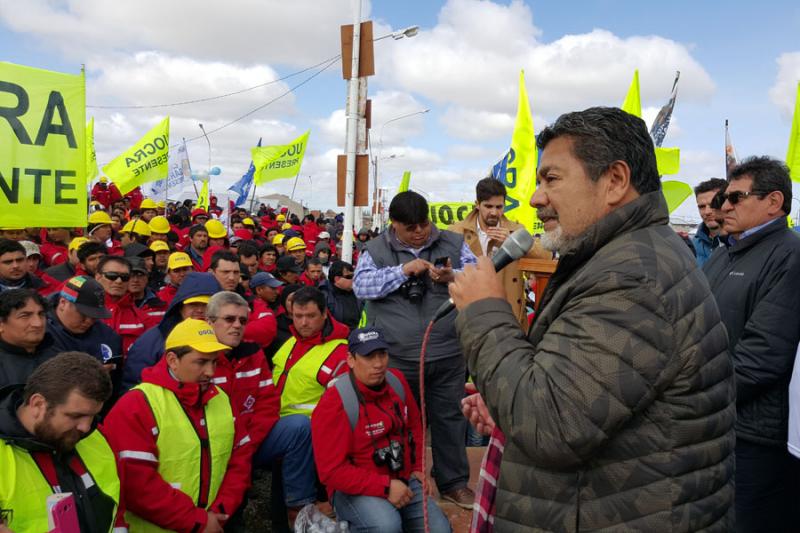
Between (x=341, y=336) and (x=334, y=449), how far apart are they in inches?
54.1

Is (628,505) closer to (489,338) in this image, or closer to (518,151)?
(489,338)

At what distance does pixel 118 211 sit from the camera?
1339 cm

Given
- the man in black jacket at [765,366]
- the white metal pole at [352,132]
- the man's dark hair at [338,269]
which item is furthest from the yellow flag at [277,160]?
the man in black jacket at [765,366]

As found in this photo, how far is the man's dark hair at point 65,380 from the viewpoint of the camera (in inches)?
97.8

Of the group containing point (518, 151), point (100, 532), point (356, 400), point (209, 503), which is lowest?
point (209, 503)

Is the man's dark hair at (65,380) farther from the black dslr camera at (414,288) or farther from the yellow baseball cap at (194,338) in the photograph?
the black dslr camera at (414,288)

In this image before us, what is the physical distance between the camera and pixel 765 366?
2766mm

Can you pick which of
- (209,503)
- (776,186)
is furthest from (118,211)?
(776,186)

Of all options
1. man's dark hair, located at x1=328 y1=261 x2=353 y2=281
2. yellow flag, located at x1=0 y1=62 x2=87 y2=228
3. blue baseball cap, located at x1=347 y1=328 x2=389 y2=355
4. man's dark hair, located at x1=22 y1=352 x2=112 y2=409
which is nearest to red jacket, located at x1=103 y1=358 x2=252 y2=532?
man's dark hair, located at x1=22 y1=352 x2=112 y2=409

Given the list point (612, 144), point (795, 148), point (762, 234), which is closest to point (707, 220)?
point (795, 148)

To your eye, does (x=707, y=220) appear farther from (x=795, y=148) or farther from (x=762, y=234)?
(x=762, y=234)

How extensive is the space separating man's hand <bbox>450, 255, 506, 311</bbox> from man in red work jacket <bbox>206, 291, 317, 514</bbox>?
2954 mm

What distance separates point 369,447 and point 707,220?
3.95m

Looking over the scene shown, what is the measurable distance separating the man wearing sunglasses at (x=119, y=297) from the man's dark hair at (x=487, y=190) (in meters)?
3.24
